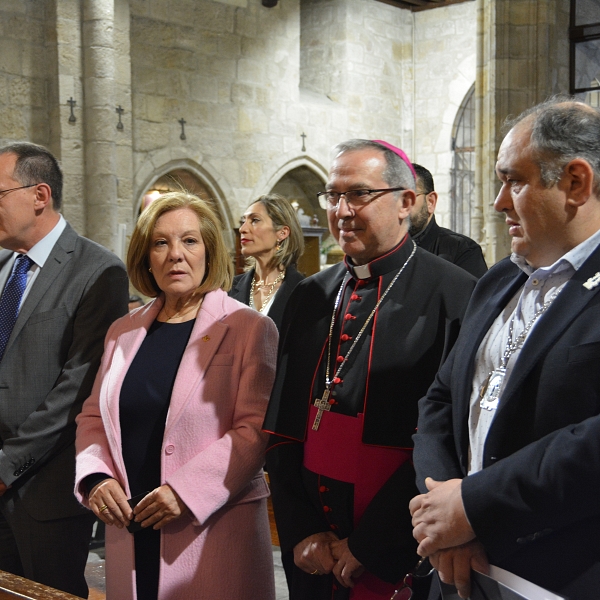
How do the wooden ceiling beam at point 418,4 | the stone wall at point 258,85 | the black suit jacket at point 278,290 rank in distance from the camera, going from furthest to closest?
1. the wooden ceiling beam at point 418,4
2. the stone wall at point 258,85
3. the black suit jacket at point 278,290

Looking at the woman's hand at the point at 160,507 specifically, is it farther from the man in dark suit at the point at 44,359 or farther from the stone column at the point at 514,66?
the stone column at the point at 514,66

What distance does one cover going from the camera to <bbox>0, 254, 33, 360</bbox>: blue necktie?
2820 millimetres

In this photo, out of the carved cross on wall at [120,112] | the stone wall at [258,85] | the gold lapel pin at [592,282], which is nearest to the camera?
the gold lapel pin at [592,282]

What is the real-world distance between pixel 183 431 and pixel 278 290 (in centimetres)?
206

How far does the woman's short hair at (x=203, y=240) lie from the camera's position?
253cm

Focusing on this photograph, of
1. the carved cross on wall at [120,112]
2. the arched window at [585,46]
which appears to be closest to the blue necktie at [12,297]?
the arched window at [585,46]

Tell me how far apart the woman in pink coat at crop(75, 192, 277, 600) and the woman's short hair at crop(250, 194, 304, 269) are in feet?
6.30

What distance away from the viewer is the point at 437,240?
12.6 ft

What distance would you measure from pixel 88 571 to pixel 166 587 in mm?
2126

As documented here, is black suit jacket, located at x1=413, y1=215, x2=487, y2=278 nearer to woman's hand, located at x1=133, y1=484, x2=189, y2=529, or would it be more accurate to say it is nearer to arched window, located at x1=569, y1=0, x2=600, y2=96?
woman's hand, located at x1=133, y1=484, x2=189, y2=529

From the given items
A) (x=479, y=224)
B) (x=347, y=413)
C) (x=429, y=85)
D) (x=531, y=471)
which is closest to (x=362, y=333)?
(x=347, y=413)

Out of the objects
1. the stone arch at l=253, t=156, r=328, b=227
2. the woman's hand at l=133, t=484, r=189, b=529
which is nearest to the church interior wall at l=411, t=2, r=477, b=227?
the stone arch at l=253, t=156, r=328, b=227

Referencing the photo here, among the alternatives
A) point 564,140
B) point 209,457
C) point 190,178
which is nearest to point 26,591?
point 209,457

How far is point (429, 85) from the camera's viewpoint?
14.5 metres
